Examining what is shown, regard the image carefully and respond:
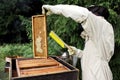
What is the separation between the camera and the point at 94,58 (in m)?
3.67

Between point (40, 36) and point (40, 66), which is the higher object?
point (40, 36)

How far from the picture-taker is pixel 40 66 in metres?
3.77

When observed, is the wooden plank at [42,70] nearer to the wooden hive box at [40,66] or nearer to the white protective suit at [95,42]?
the wooden hive box at [40,66]

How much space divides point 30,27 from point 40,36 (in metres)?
3.45

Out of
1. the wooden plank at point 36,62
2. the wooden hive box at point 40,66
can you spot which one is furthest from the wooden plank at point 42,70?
the wooden plank at point 36,62

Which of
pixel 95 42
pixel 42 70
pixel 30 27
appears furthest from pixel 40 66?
pixel 30 27

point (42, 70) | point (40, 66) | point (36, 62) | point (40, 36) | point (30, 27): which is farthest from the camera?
point (30, 27)

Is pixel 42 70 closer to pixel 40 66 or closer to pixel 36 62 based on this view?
pixel 40 66

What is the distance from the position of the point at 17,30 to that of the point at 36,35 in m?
8.07

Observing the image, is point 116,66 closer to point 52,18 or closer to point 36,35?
Answer: point 52,18

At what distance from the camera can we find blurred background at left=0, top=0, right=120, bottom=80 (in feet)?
19.5

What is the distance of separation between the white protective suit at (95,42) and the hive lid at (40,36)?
0.62m

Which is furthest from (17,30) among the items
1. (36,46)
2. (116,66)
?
(36,46)

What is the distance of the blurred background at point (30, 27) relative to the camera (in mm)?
5941
